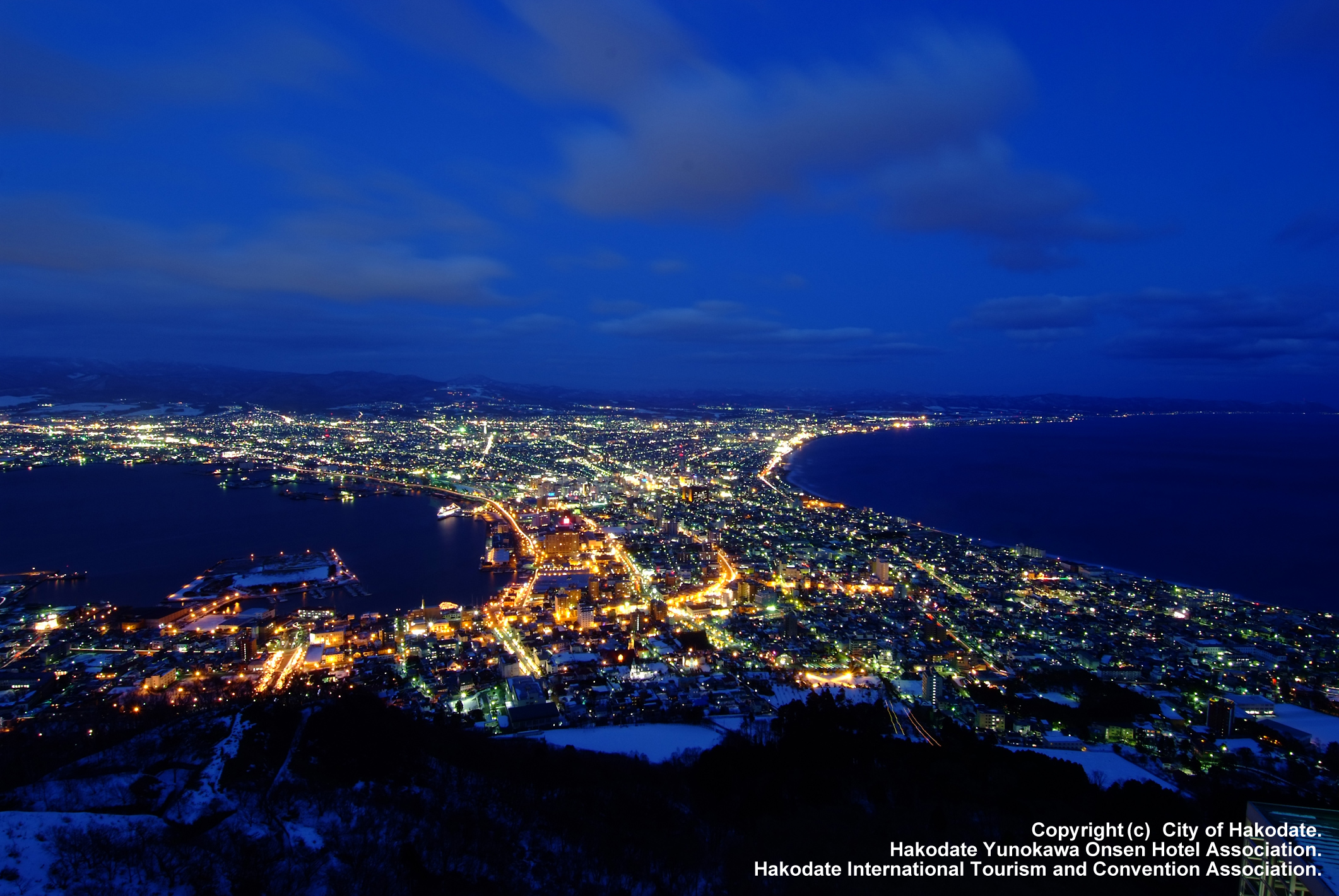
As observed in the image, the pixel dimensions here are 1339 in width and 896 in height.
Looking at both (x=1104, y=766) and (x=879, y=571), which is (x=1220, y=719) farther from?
(x=879, y=571)

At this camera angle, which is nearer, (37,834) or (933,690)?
(37,834)

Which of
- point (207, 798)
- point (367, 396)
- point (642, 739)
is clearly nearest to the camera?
point (207, 798)

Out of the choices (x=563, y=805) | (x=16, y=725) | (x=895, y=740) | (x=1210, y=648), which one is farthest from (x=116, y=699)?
(x=1210, y=648)

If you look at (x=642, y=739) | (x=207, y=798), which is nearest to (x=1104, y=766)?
(x=642, y=739)

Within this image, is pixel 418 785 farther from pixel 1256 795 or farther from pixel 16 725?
pixel 1256 795

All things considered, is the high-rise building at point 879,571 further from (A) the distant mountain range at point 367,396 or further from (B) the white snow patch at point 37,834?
(A) the distant mountain range at point 367,396

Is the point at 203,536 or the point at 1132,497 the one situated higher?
the point at 1132,497

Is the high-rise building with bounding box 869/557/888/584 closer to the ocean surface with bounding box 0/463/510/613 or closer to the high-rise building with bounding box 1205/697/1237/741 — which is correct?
the high-rise building with bounding box 1205/697/1237/741
